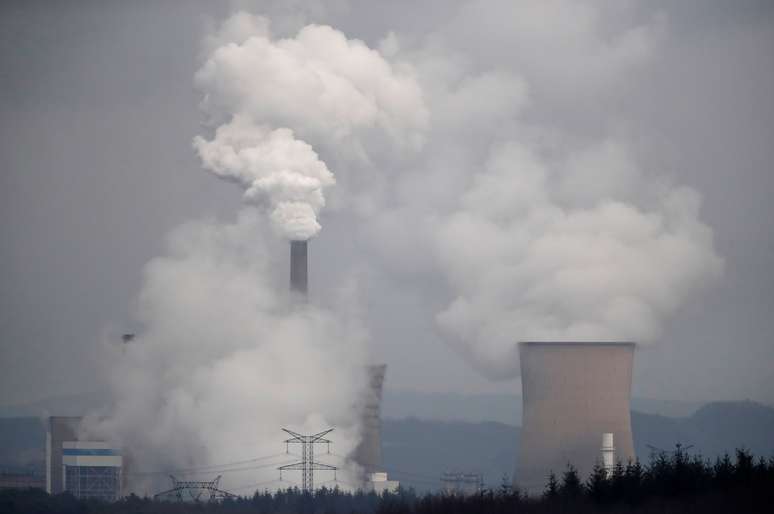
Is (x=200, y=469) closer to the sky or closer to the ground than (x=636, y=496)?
closer to the sky

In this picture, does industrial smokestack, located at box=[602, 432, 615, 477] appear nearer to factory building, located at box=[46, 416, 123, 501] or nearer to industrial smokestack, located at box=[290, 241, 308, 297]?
industrial smokestack, located at box=[290, 241, 308, 297]

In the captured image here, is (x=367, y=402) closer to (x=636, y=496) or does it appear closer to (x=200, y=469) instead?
(x=200, y=469)

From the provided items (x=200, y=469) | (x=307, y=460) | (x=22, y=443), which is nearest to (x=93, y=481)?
(x=200, y=469)

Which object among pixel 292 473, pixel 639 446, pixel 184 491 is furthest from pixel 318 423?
pixel 639 446

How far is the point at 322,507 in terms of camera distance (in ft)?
116

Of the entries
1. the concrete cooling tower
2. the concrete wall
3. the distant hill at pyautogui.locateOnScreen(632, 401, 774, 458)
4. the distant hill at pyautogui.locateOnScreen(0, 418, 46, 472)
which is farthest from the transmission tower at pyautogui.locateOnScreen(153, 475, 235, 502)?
the distant hill at pyautogui.locateOnScreen(632, 401, 774, 458)

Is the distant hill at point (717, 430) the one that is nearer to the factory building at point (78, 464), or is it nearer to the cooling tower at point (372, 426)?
the cooling tower at point (372, 426)

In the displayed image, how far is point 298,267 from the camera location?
1556 inches

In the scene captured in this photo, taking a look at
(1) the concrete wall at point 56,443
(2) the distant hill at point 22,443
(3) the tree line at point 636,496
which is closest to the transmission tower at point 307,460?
(3) the tree line at point 636,496

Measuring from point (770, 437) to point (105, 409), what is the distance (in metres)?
Result: 60.1

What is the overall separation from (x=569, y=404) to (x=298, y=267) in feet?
35.1

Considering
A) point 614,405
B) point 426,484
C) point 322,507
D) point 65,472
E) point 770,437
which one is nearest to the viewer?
point 614,405

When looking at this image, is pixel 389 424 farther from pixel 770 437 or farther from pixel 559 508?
pixel 559 508

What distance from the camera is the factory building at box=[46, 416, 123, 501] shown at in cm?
4381
